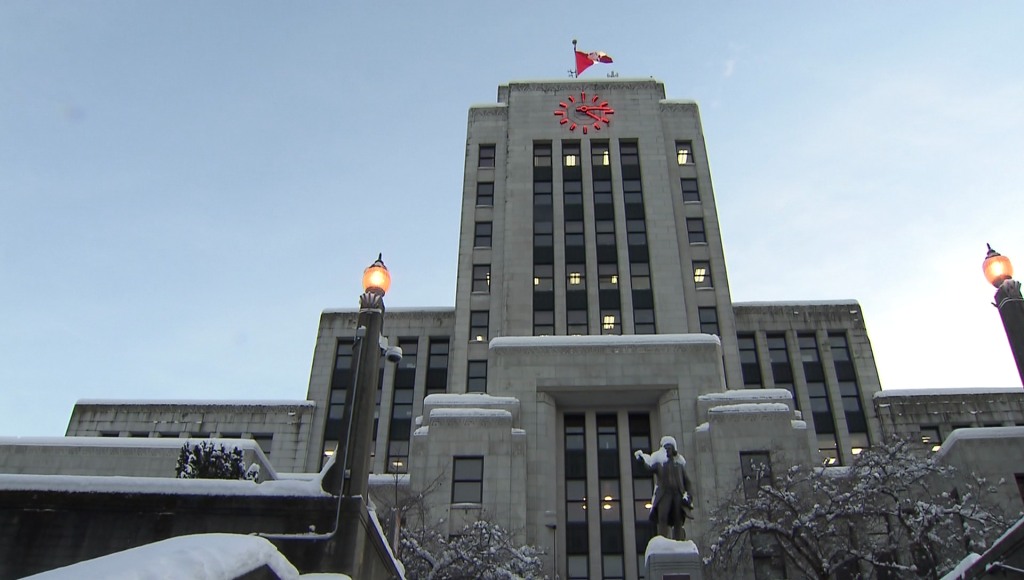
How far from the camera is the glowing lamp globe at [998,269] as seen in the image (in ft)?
50.8

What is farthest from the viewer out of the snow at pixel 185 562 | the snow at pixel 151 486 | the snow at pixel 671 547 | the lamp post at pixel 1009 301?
the snow at pixel 671 547

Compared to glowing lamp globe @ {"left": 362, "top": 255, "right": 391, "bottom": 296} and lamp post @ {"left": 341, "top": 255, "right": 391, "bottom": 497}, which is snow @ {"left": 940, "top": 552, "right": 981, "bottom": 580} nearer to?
lamp post @ {"left": 341, "top": 255, "right": 391, "bottom": 497}

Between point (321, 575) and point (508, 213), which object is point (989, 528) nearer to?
point (321, 575)

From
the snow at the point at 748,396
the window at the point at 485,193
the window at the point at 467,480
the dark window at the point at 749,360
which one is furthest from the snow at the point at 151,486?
the window at the point at 485,193

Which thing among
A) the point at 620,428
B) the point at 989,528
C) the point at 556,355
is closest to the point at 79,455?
the point at 556,355

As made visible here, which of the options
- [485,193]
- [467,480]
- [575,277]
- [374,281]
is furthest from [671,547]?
[485,193]

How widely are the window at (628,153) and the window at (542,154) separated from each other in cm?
546

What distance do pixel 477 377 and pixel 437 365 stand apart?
15.6ft

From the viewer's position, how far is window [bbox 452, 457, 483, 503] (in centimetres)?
3531

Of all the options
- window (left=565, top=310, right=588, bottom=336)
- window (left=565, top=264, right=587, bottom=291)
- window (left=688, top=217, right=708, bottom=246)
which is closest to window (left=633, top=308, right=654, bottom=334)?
window (left=565, top=310, right=588, bottom=336)

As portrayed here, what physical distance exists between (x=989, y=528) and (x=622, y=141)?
38.6 meters

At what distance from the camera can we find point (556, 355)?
40281mm

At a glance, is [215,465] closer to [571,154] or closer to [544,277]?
[544,277]

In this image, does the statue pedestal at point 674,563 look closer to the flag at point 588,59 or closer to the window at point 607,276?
the window at point 607,276
